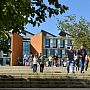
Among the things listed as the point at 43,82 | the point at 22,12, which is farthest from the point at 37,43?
the point at 22,12

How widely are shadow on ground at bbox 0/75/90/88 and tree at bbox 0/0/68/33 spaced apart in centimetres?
744

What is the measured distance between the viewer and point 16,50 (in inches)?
3814

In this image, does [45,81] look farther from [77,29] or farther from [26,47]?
[26,47]

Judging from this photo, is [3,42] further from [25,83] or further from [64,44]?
[64,44]

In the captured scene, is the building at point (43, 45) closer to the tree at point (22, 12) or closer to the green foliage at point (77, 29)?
the green foliage at point (77, 29)

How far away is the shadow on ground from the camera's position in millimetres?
20406

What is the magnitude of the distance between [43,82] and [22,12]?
29.7 ft

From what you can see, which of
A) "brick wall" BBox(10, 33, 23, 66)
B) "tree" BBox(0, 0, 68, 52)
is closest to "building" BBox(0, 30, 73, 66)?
"brick wall" BBox(10, 33, 23, 66)

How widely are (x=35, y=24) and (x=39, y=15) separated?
1.91 feet

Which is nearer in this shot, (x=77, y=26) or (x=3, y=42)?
(x=3, y=42)

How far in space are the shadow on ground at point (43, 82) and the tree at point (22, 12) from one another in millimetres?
7443

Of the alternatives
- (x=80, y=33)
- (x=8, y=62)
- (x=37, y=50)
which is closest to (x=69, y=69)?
(x=80, y=33)

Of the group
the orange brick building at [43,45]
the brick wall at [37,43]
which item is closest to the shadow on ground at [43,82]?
the orange brick building at [43,45]

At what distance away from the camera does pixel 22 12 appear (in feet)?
40.4
